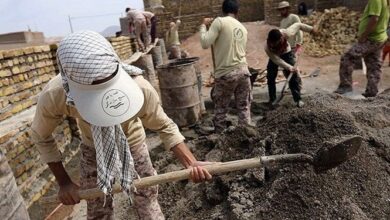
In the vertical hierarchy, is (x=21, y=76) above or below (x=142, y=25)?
below

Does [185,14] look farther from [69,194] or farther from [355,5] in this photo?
[69,194]

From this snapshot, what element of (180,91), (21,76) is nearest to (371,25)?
(180,91)

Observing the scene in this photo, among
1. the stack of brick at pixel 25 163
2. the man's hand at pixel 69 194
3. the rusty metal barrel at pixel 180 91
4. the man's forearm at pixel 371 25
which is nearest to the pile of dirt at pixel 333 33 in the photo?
the man's forearm at pixel 371 25

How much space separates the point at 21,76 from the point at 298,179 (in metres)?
3.32

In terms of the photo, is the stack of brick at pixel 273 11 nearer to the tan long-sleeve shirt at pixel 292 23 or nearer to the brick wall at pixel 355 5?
the brick wall at pixel 355 5

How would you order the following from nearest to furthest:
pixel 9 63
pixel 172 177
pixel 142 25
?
pixel 172 177, pixel 9 63, pixel 142 25

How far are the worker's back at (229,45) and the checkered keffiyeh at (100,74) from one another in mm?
2709

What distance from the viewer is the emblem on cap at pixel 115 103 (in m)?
1.82

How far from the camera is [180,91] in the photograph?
5.49m

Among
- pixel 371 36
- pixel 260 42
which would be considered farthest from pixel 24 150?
pixel 260 42

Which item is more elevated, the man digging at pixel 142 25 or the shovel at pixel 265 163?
the man digging at pixel 142 25

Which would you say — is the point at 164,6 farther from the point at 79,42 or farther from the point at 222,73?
the point at 79,42

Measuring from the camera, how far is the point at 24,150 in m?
3.43

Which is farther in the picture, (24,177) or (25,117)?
(25,117)
